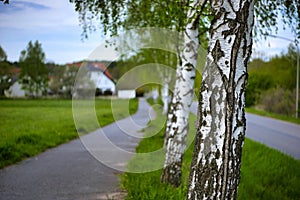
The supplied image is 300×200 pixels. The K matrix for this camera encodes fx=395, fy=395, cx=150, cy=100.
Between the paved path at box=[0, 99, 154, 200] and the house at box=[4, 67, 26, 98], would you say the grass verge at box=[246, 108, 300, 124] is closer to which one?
the house at box=[4, 67, 26, 98]

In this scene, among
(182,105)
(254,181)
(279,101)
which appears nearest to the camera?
(182,105)

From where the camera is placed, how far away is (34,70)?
1780 inches

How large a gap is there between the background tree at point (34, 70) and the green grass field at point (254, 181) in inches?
1270

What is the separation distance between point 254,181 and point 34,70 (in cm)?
4036

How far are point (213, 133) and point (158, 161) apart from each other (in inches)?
260

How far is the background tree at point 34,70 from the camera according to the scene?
134 feet

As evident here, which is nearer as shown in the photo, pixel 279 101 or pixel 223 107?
pixel 223 107

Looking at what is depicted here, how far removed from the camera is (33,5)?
909cm

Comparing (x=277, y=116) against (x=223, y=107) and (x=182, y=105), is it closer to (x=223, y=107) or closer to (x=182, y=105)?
(x=182, y=105)

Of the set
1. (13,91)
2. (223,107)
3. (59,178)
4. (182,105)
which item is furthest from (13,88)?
(223,107)

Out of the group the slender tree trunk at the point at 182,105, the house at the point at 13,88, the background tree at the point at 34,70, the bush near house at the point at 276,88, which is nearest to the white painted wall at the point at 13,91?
the house at the point at 13,88

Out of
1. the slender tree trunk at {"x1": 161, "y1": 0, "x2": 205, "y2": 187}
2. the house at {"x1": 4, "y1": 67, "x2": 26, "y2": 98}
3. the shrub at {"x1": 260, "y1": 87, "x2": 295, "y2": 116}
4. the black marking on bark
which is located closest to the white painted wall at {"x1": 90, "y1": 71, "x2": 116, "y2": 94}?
the house at {"x1": 4, "y1": 67, "x2": 26, "y2": 98}

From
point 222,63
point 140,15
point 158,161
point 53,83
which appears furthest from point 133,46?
point 53,83

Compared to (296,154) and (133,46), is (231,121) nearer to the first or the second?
(296,154)
